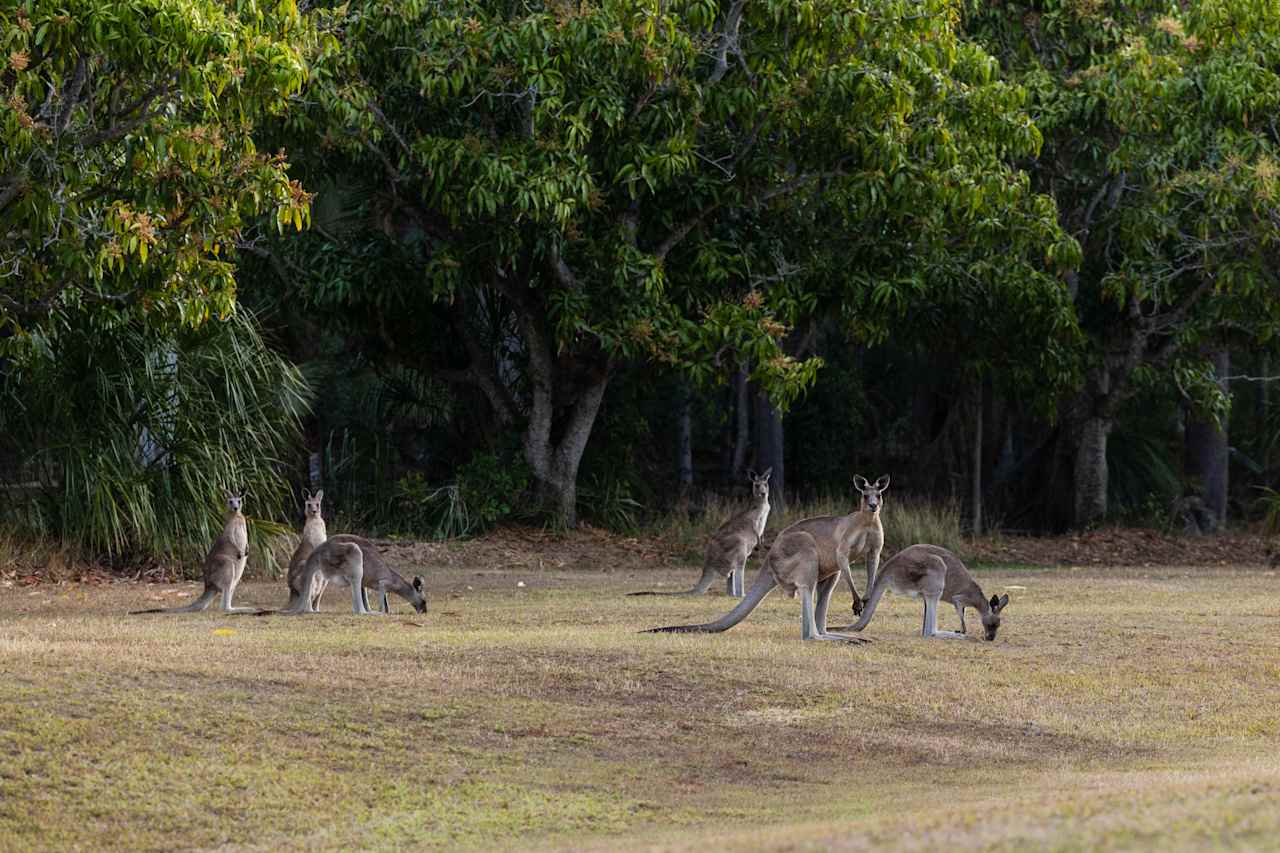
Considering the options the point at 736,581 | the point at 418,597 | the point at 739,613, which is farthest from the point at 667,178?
the point at 739,613

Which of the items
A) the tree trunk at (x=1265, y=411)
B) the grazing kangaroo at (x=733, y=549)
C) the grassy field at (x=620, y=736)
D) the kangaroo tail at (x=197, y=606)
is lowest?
the grassy field at (x=620, y=736)

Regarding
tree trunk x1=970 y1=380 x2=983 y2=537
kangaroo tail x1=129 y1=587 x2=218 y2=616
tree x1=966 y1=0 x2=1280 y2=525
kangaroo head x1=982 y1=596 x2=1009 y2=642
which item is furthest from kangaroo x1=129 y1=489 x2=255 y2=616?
tree trunk x1=970 y1=380 x2=983 y2=537

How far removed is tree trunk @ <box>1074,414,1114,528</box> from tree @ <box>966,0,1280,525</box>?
20 millimetres

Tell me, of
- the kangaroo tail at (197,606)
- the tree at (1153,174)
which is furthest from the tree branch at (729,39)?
the kangaroo tail at (197,606)

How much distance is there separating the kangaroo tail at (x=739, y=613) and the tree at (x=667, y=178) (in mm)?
7260

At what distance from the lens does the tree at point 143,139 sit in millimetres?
12898

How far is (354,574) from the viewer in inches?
558

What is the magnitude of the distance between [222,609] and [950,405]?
20268mm

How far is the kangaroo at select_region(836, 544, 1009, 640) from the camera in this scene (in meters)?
13.2

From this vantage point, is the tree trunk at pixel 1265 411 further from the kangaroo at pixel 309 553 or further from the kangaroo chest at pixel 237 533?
Result: the kangaroo chest at pixel 237 533

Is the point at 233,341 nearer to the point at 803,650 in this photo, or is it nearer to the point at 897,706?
the point at 803,650

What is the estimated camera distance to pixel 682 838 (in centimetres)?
821

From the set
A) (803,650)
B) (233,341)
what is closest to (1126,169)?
(233,341)

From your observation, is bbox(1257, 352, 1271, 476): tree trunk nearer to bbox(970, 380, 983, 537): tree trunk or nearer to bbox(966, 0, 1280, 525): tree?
bbox(970, 380, 983, 537): tree trunk
